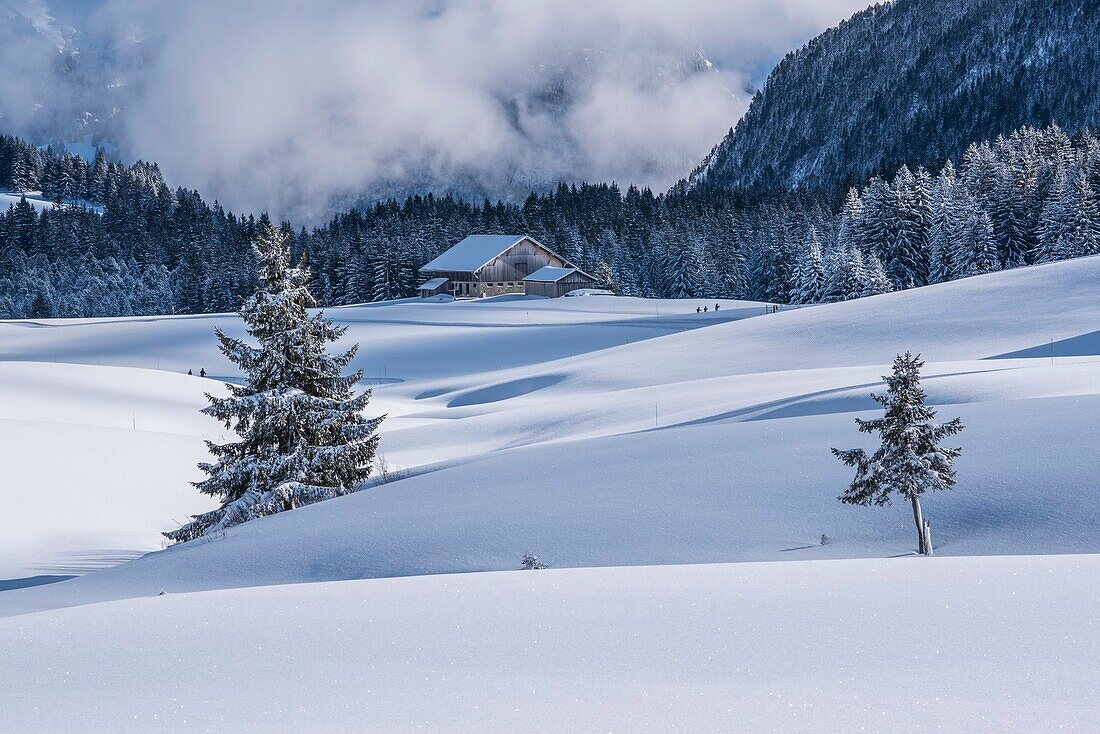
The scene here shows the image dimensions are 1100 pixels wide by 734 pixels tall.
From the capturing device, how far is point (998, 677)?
420cm

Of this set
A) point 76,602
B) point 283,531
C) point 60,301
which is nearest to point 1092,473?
point 283,531

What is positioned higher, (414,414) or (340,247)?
(340,247)

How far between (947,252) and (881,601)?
68835mm

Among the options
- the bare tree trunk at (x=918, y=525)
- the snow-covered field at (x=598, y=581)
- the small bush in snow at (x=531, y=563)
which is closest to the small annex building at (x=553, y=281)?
the snow-covered field at (x=598, y=581)

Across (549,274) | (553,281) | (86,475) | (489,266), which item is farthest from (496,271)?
(86,475)

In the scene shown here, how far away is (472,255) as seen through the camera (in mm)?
92438

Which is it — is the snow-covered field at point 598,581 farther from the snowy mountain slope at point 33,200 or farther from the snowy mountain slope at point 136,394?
the snowy mountain slope at point 33,200

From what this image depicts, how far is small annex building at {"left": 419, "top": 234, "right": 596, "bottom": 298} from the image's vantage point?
90.8 metres

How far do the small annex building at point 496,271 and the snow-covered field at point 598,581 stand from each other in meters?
64.1

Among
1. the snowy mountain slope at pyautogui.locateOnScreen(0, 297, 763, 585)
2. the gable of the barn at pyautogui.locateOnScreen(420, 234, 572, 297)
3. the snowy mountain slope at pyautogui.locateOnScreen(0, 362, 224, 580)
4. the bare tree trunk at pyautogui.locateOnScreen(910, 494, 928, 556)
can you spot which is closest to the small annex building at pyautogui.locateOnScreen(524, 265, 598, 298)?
the gable of the barn at pyautogui.locateOnScreen(420, 234, 572, 297)

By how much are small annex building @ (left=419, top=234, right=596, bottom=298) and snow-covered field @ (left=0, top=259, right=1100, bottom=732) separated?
210ft

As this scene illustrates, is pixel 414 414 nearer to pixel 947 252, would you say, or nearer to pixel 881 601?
pixel 881 601

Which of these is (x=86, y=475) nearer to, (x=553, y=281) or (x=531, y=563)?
(x=531, y=563)

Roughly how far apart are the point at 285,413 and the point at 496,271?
73.7 m
